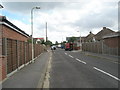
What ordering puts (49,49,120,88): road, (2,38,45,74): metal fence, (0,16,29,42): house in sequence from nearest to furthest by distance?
(49,49,120,88): road, (2,38,45,74): metal fence, (0,16,29,42): house

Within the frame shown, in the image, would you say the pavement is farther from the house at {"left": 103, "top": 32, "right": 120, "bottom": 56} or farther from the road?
the house at {"left": 103, "top": 32, "right": 120, "bottom": 56}

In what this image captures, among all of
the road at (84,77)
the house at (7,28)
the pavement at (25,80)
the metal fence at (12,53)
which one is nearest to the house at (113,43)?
the road at (84,77)

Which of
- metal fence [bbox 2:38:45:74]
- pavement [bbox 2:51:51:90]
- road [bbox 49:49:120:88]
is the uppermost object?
metal fence [bbox 2:38:45:74]

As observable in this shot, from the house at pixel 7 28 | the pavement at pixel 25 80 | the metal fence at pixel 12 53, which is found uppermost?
the house at pixel 7 28

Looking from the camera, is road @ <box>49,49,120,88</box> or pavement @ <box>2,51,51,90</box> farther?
road @ <box>49,49,120,88</box>

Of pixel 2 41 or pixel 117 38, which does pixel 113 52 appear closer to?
pixel 117 38

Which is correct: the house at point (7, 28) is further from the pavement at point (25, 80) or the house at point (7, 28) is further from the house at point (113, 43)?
the house at point (113, 43)

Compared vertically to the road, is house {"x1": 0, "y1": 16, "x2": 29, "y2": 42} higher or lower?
higher

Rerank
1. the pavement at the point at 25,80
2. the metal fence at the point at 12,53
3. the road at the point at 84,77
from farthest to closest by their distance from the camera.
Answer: the metal fence at the point at 12,53 → the road at the point at 84,77 → the pavement at the point at 25,80

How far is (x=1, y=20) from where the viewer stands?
11.9m

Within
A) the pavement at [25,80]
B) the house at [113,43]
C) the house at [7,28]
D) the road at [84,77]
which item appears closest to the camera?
the pavement at [25,80]

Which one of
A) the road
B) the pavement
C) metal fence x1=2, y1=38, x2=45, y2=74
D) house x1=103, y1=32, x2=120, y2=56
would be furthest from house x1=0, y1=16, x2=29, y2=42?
house x1=103, y1=32, x2=120, y2=56

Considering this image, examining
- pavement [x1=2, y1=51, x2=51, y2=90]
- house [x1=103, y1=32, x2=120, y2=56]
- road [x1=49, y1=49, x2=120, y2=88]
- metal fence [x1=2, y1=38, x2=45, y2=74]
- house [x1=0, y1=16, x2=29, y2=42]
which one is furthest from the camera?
house [x1=103, y1=32, x2=120, y2=56]

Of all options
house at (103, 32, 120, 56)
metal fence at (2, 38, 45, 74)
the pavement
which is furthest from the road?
house at (103, 32, 120, 56)
